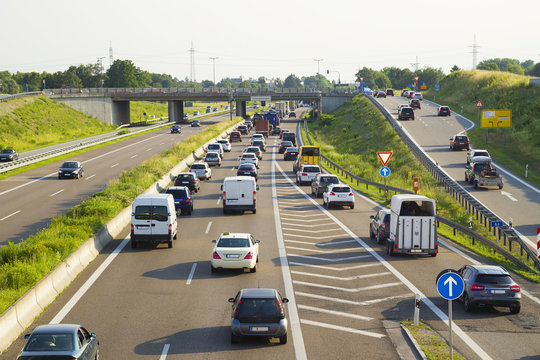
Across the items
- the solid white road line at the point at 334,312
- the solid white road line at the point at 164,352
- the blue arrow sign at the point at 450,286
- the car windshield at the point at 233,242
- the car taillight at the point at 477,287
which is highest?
the blue arrow sign at the point at 450,286

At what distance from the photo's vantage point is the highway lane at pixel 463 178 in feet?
122

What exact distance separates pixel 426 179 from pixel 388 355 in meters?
39.6

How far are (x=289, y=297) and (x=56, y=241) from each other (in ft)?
32.5

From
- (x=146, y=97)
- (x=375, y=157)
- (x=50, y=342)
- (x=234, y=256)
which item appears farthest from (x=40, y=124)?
(x=50, y=342)

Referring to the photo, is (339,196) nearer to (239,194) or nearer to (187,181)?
(239,194)

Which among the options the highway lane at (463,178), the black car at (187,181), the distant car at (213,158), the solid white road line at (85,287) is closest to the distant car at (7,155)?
the distant car at (213,158)

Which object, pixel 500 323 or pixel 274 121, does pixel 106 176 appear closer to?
pixel 500 323

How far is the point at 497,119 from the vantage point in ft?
217

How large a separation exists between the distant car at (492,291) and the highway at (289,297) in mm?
406

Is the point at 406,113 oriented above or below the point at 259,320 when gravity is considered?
above

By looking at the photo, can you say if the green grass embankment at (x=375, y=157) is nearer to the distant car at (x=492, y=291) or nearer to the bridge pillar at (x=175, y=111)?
the distant car at (x=492, y=291)

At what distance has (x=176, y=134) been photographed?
102 metres

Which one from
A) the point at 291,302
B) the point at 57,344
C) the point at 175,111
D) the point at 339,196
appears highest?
the point at 57,344

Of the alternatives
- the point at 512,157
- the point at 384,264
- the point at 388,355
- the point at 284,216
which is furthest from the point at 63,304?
the point at 512,157
